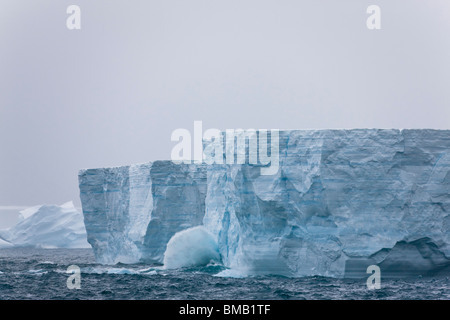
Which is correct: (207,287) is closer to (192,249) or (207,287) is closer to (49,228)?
(192,249)

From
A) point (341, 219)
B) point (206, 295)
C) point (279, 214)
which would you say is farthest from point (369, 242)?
point (206, 295)

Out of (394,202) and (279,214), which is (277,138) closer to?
(279,214)

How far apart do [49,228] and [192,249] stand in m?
24.4

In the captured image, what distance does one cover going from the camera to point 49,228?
142ft

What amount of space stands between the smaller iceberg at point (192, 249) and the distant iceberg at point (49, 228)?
74.3 ft

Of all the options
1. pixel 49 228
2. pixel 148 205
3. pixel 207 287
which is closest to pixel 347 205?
pixel 207 287

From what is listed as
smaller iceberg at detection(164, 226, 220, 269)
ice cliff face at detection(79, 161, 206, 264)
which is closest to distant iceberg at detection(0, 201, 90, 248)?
Result: ice cliff face at detection(79, 161, 206, 264)

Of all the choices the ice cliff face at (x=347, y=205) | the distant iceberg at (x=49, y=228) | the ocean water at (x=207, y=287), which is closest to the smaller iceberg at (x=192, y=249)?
the ocean water at (x=207, y=287)

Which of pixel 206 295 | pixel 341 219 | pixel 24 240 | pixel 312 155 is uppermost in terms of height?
pixel 312 155

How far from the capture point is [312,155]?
16.8 meters

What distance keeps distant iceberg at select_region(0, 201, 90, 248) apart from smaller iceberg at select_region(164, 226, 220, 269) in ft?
74.3

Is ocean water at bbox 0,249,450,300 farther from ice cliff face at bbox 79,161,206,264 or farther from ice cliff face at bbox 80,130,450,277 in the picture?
ice cliff face at bbox 79,161,206,264

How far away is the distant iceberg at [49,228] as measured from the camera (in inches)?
1679
